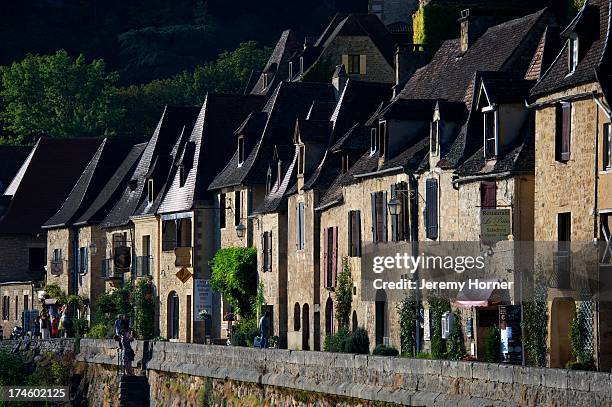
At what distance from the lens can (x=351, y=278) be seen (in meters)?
57.8

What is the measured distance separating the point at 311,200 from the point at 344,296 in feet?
17.1

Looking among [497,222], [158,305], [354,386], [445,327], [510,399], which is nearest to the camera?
[510,399]

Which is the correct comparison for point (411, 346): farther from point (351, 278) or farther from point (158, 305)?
point (158, 305)

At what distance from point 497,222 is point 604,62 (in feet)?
19.1

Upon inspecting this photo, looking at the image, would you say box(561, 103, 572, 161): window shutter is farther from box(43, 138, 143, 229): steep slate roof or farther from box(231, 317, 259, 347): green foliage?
box(43, 138, 143, 229): steep slate roof

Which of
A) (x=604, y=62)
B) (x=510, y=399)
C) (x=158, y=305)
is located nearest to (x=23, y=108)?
(x=158, y=305)

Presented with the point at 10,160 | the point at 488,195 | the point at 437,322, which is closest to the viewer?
the point at 488,195

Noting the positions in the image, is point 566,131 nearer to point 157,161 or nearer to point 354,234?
point 354,234

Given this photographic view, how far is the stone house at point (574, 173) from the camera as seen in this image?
4119 cm

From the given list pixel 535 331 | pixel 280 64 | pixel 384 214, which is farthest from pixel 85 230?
pixel 535 331

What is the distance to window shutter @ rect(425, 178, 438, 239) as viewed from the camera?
51375 millimetres

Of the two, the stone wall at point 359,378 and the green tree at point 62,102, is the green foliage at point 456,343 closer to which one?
the stone wall at point 359,378

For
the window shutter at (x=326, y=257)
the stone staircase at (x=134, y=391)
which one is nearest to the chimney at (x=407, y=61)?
the window shutter at (x=326, y=257)

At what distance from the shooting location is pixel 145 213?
261 feet
